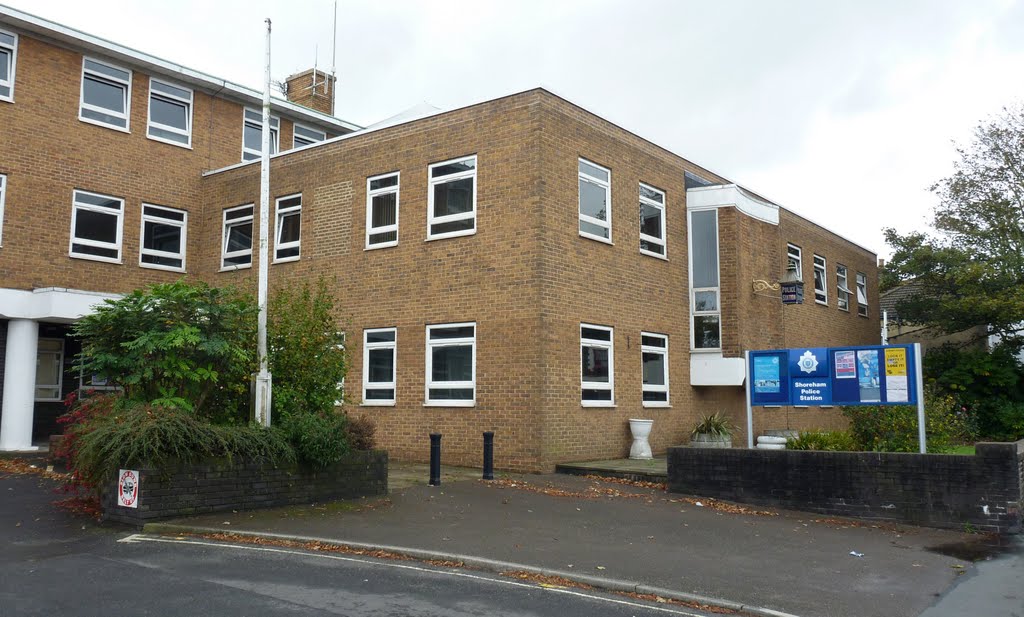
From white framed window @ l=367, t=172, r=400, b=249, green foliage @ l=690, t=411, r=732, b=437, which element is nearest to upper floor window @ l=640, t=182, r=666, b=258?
green foliage @ l=690, t=411, r=732, b=437

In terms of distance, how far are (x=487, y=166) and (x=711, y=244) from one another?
620 centimetres

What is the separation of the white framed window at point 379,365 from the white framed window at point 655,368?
5.20 meters

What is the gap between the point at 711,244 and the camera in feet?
67.2

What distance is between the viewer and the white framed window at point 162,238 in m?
22.1

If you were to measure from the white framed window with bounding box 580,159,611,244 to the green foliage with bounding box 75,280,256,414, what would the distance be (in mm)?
7867

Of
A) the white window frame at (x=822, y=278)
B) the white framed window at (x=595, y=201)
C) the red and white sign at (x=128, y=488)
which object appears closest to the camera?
the red and white sign at (x=128, y=488)

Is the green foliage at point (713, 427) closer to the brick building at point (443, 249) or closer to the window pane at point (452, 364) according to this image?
the brick building at point (443, 249)

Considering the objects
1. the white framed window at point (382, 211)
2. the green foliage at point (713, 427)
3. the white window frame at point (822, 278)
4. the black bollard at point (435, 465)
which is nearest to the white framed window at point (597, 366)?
the green foliage at point (713, 427)

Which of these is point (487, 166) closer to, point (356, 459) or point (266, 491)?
point (356, 459)

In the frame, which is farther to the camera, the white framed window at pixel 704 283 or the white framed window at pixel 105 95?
the white framed window at pixel 105 95

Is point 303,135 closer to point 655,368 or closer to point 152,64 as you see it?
point 152,64

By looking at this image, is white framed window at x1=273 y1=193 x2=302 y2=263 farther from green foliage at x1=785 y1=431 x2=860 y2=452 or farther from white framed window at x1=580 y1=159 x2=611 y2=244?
green foliage at x1=785 y1=431 x2=860 y2=452

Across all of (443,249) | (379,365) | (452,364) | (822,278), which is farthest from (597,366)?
(822,278)

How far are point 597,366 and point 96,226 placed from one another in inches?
496
